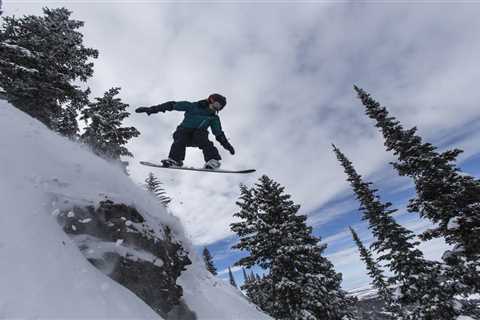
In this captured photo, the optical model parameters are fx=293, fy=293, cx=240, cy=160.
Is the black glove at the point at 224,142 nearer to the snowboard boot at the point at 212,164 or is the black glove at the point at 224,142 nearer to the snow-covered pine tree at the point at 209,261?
the snowboard boot at the point at 212,164

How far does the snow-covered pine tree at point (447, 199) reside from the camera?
38.9 feet

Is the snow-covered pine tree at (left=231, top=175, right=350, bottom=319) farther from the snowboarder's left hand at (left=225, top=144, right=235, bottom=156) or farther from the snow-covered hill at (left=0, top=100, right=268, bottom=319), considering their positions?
the snowboarder's left hand at (left=225, top=144, right=235, bottom=156)

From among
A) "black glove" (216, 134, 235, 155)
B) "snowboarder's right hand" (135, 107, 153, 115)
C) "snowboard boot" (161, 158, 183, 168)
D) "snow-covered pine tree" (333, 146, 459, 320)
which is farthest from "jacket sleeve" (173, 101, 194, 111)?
"snow-covered pine tree" (333, 146, 459, 320)

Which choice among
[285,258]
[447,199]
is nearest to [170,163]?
[285,258]

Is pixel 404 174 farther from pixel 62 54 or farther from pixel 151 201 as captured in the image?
pixel 62 54

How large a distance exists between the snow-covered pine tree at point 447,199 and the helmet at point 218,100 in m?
10.1

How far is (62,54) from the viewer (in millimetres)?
15938

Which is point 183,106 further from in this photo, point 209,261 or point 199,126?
point 209,261

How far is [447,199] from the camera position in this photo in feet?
40.5

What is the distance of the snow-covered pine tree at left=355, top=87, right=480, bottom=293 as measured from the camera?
11844 millimetres

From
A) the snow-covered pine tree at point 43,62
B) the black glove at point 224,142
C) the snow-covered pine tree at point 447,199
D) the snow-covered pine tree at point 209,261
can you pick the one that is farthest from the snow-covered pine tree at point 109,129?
the snow-covered pine tree at point 209,261

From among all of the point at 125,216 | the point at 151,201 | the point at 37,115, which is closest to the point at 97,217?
the point at 125,216

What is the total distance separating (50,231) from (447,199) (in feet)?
46.2

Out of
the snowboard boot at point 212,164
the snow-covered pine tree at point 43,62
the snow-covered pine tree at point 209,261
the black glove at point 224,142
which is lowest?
the snowboard boot at point 212,164
